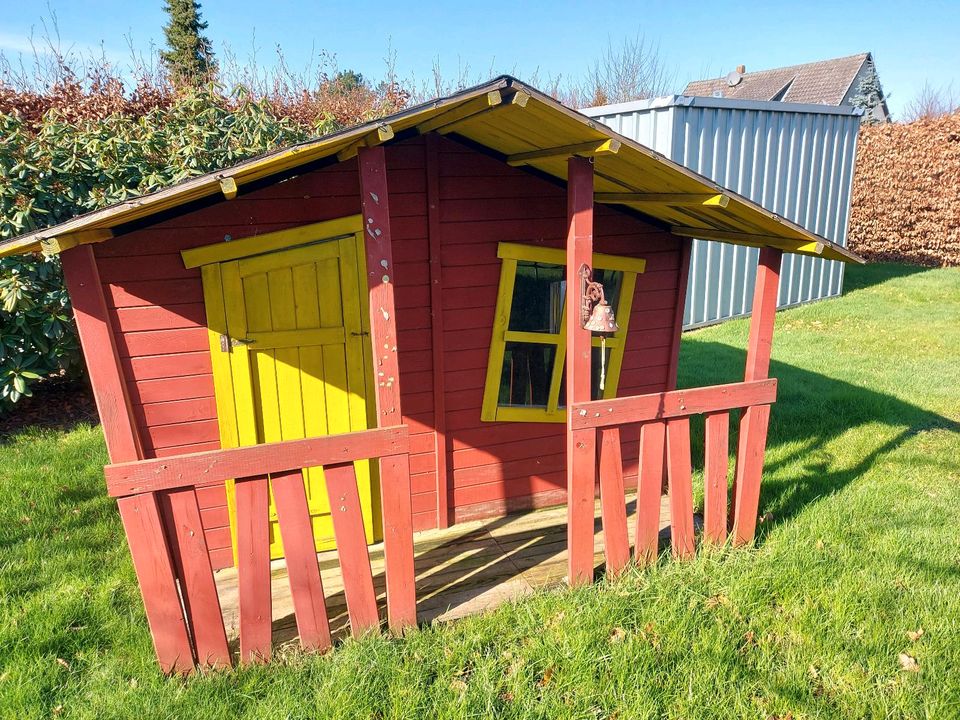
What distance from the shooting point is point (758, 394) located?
4184 millimetres

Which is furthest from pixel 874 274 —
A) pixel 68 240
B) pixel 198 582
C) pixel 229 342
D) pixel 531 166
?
pixel 68 240

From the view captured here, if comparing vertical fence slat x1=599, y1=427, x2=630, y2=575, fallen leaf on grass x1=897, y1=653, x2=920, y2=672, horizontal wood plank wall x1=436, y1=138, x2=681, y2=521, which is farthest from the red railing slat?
fallen leaf on grass x1=897, y1=653, x2=920, y2=672

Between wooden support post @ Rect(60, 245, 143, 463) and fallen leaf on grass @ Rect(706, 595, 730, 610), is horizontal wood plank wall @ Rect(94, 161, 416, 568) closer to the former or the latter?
wooden support post @ Rect(60, 245, 143, 463)

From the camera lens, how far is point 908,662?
3229mm

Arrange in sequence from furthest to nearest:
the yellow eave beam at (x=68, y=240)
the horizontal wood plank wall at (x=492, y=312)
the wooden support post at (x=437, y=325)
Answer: the horizontal wood plank wall at (x=492, y=312)
the wooden support post at (x=437, y=325)
the yellow eave beam at (x=68, y=240)

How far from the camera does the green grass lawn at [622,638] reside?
9.82 ft

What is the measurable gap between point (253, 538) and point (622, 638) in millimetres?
1948

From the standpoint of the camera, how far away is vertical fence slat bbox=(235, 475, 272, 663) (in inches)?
125

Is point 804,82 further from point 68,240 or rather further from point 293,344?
point 68,240

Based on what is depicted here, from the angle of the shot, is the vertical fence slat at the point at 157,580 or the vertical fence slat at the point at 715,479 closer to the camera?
the vertical fence slat at the point at 157,580

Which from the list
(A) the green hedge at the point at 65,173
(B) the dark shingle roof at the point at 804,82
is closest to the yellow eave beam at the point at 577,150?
(A) the green hedge at the point at 65,173

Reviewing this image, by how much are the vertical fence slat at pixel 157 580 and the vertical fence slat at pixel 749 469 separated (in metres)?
3.35

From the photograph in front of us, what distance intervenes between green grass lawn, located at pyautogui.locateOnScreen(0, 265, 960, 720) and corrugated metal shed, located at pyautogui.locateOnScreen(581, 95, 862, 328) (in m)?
6.93

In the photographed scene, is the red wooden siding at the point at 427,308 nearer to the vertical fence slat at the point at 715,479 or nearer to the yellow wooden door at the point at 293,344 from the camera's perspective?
the yellow wooden door at the point at 293,344
